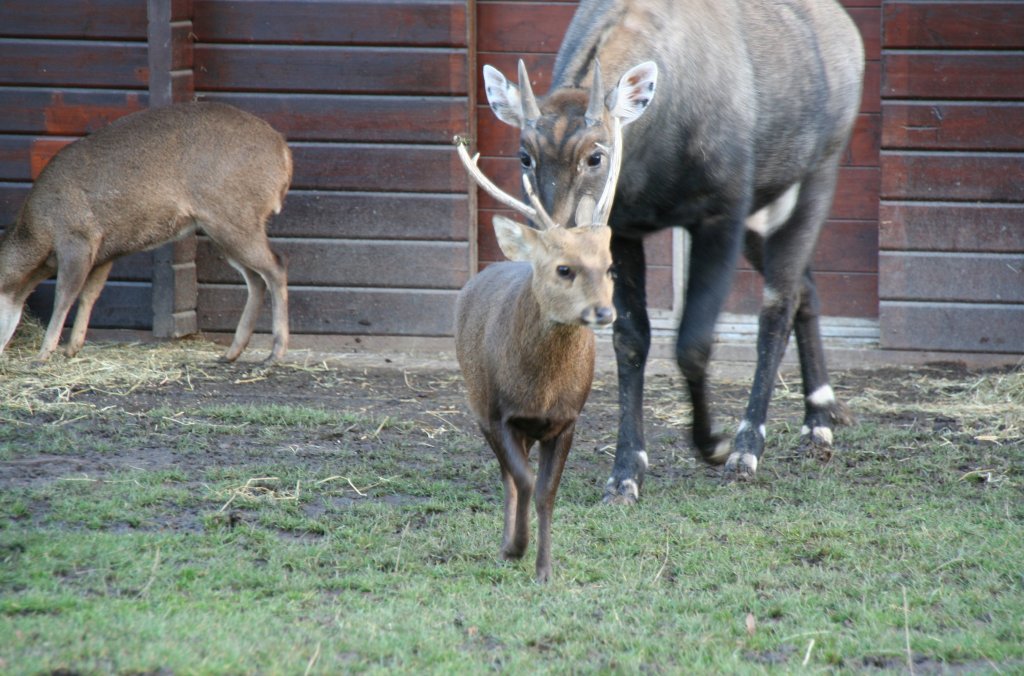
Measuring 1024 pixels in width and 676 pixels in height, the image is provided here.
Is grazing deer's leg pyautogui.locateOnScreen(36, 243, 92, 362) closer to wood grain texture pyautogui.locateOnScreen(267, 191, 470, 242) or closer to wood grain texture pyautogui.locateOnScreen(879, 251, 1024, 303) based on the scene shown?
wood grain texture pyautogui.locateOnScreen(267, 191, 470, 242)

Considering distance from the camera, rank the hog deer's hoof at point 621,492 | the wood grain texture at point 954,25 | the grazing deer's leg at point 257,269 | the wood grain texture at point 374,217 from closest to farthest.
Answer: the hog deer's hoof at point 621,492
the wood grain texture at point 954,25
the grazing deer's leg at point 257,269
the wood grain texture at point 374,217

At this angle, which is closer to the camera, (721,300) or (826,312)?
(721,300)

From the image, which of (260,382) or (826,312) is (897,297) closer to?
(826,312)

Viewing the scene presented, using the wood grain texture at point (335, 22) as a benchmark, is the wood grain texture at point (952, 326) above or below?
below

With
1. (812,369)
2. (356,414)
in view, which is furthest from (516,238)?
(356,414)

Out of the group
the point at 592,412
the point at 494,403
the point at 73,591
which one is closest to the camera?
the point at 73,591

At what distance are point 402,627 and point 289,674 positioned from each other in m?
0.46

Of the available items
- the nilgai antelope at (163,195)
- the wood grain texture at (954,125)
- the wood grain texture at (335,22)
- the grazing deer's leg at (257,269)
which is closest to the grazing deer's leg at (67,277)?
the nilgai antelope at (163,195)

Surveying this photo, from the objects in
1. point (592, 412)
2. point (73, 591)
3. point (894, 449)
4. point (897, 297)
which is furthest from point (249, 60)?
point (73, 591)

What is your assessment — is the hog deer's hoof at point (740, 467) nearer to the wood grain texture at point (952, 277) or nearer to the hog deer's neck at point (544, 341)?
the hog deer's neck at point (544, 341)

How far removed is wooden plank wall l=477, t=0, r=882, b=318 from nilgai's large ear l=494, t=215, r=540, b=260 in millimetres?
4290

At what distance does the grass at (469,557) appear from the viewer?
11.7 feet

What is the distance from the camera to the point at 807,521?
4828 millimetres

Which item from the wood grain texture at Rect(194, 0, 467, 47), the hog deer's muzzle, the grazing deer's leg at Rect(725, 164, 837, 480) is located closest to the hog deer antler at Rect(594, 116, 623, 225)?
the hog deer's muzzle
